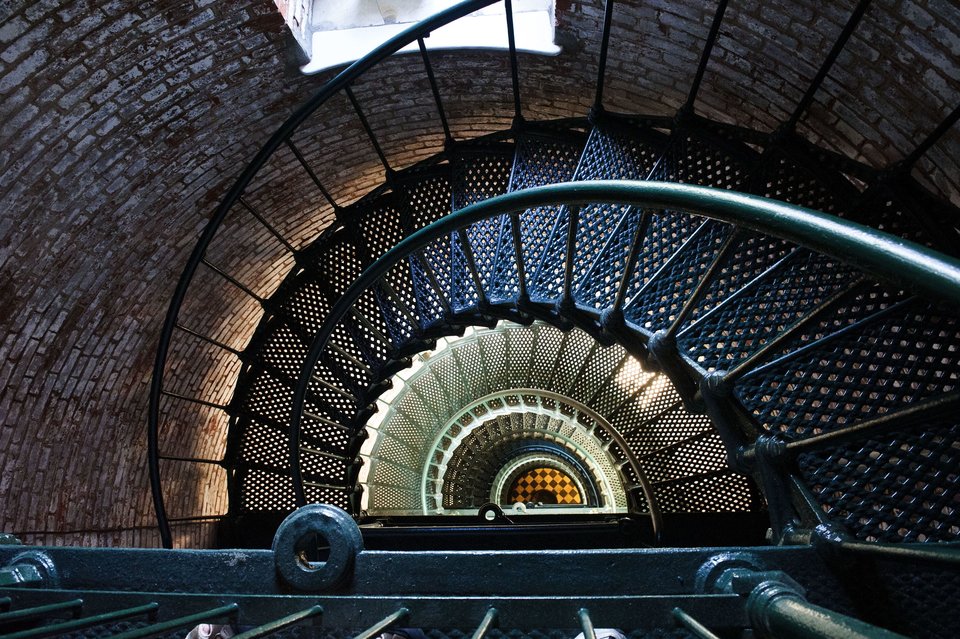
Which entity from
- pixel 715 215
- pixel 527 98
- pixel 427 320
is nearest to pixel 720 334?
pixel 715 215

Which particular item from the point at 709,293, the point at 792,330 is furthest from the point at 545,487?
the point at 792,330

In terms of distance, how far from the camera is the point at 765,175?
2.81 metres

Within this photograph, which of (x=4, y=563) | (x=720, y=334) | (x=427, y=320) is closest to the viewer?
(x=4, y=563)

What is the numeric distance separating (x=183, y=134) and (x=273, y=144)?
3.37ft

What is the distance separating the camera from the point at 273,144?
12.6ft

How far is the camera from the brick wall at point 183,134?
3245mm

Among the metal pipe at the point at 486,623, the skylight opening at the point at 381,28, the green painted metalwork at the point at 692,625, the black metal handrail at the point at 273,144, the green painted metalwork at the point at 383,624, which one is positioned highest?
the skylight opening at the point at 381,28

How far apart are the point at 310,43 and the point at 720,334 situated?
3.97m

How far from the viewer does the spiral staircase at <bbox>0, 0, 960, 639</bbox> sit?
129cm

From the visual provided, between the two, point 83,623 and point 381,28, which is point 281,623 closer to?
point 83,623

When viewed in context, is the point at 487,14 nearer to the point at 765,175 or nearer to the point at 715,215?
the point at 765,175

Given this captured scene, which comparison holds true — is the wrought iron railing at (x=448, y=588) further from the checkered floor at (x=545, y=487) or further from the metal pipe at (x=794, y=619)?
the checkered floor at (x=545, y=487)

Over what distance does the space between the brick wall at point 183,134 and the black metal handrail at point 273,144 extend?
771 millimetres

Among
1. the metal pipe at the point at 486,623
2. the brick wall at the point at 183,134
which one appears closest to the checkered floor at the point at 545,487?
the brick wall at the point at 183,134
